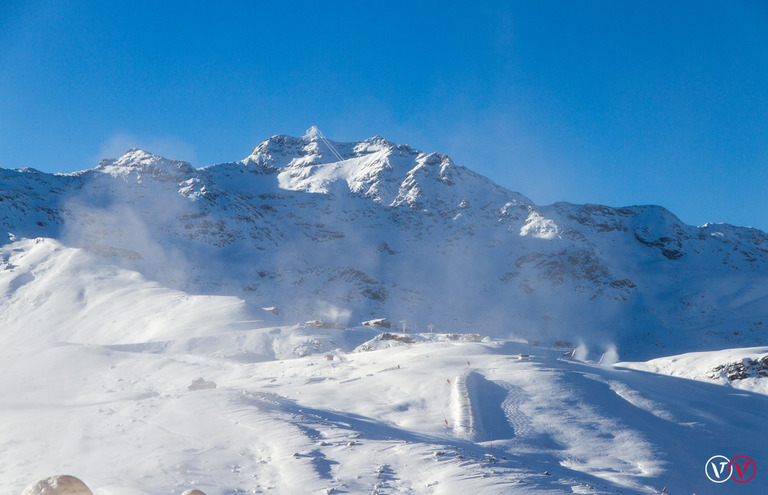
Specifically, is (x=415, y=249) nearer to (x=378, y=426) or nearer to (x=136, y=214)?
(x=136, y=214)

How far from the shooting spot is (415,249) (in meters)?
133

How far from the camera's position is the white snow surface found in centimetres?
1593

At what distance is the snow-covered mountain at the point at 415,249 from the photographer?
96.2m

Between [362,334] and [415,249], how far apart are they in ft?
267

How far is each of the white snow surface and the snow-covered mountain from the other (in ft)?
2.23

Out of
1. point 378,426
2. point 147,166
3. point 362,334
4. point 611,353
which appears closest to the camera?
point 378,426

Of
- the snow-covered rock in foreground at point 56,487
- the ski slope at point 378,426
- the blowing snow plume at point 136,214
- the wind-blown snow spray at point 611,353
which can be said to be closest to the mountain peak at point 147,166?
the blowing snow plume at point 136,214

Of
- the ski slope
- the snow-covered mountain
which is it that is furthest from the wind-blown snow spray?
the ski slope

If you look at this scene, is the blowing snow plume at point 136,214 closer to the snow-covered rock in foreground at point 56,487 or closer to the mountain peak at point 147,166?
the mountain peak at point 147,166

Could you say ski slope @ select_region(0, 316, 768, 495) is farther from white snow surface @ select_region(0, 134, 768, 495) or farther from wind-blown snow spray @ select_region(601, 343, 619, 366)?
wind-blown snow spray @ select_region(601, 343, 619, 366)

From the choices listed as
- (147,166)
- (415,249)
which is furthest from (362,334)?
(147,166)

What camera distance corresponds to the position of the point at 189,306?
201 ft

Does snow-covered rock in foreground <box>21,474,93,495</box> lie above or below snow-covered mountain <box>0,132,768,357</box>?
below

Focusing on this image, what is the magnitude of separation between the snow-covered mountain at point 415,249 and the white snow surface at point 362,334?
2.23 feet
